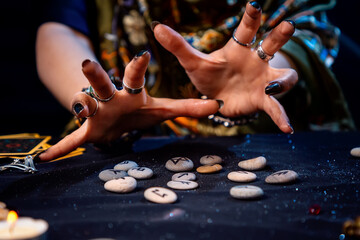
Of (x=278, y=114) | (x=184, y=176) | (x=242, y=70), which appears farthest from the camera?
(x=242, y=70)

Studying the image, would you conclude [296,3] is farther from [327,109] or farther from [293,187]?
[293,187]

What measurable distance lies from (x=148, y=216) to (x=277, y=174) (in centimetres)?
24

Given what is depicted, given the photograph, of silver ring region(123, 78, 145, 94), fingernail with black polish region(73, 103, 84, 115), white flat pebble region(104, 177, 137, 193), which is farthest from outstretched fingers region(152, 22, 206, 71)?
white flat pebble region(104, 177, 137, 193)

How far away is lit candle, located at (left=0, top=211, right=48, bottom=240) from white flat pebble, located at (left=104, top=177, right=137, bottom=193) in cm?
18

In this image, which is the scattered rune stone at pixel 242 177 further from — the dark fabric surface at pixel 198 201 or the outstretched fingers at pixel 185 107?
the outstretched fingers at pixel 185 107

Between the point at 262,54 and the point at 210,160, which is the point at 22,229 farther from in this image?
the point at 262,54

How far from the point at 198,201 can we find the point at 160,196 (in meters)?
0.06

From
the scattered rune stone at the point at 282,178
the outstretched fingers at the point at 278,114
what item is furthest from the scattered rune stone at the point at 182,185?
the outstretched fingers at the point at 278,114

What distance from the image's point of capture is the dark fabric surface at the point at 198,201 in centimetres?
43

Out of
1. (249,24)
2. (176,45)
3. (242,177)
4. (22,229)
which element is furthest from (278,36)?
(22,229)

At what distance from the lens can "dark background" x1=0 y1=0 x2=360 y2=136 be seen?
5.55 ft

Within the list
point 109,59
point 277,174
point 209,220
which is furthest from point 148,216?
point 109,59

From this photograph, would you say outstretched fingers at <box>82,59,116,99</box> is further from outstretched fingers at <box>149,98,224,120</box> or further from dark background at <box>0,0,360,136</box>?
dark background at <box>0,0,360,136</box>

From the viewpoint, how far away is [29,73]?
1.80 metres
